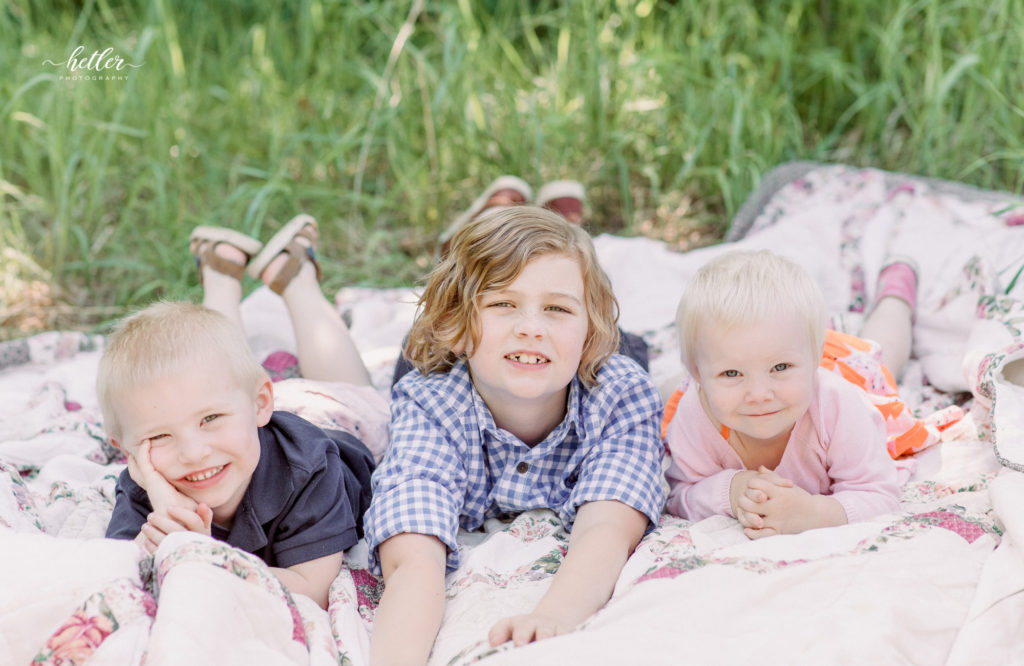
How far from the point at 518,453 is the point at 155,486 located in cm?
76

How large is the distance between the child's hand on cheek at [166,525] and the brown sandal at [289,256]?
117 centimetres

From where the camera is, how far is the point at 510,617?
160cm

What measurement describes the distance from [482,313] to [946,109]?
9.44 ft

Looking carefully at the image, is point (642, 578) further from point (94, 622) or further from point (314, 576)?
point (94, 622)

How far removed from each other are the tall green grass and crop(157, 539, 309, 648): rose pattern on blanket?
1.98 m

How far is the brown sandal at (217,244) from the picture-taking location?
9.45 feet

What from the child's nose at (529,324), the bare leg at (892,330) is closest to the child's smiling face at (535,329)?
the child's nose at (529,324)

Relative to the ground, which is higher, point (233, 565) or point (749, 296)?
point (749, 296)

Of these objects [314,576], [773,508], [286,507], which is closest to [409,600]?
[314,576]

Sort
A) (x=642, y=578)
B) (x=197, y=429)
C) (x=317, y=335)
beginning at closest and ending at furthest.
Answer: (x=642, y=578) → (x=197, y=429) → (x=317, y=335)

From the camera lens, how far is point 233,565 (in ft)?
5.15

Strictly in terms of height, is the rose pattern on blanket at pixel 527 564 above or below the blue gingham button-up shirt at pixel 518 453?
below

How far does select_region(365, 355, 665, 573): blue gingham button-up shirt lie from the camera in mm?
1985

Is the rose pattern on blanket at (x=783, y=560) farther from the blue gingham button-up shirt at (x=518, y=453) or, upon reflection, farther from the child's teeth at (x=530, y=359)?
the child's teeth at (x=530, y=359)
